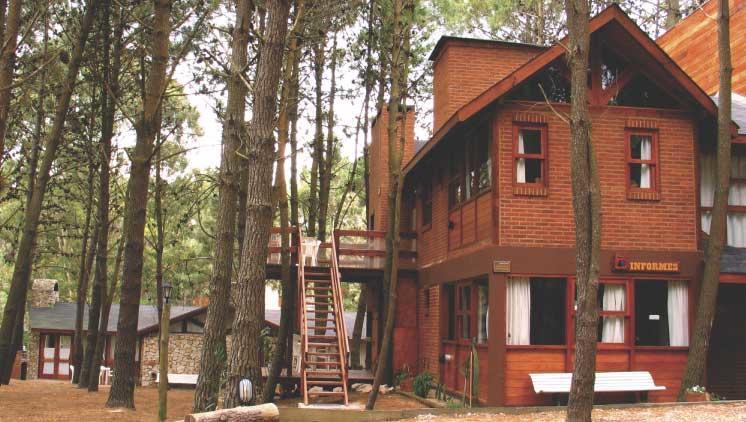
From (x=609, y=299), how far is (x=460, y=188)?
163 inches

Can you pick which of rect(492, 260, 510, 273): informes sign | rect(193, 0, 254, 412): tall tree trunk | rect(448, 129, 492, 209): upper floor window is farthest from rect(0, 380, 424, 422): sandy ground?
rect(448, 129, 492, 209): upper floor window

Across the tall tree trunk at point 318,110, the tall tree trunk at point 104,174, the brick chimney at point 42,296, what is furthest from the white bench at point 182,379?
the brick chimney at point 42,296

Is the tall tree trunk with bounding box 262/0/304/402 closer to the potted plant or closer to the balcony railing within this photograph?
the balcony railing

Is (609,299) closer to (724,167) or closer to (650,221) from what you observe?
(650,221)

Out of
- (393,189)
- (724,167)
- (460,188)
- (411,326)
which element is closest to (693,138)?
(724,167)

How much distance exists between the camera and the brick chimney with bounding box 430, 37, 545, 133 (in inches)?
762

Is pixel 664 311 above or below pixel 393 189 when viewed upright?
below

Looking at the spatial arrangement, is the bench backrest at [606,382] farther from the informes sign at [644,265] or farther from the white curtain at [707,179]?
the white curtain at [707,179]

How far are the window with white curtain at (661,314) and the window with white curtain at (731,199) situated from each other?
1.95 m

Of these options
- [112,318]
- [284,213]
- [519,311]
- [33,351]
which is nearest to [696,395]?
[519,311]

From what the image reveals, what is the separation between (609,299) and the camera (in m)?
14.3

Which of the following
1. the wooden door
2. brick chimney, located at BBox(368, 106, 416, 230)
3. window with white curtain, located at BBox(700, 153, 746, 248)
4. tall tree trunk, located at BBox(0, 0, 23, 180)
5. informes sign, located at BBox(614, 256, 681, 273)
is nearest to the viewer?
tall tree trunk, located at BBox(0, 0, 23, 180)

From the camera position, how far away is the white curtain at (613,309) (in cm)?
1418

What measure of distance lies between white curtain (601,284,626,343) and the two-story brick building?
0.06ft
